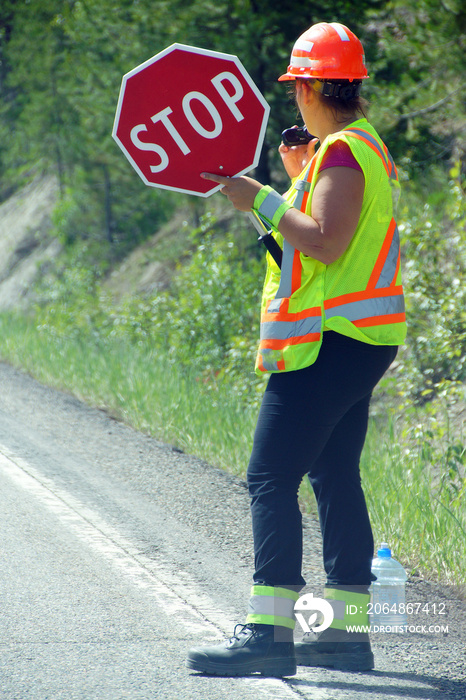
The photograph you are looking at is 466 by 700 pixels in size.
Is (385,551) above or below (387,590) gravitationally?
above

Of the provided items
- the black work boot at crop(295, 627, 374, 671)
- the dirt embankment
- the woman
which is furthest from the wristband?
the dirt embankment

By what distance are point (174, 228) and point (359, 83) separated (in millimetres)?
15667

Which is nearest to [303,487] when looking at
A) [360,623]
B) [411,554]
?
[411,554]

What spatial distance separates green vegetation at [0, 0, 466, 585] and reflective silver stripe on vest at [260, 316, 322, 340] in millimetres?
1665

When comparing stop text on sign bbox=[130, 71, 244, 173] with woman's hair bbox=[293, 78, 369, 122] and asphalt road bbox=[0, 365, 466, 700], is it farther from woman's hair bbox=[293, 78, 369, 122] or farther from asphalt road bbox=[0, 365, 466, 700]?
asphalt road bbox=[0, 365, 466, 700]

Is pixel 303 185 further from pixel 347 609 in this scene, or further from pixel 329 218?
pixel 347 609

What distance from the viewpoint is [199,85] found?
2879mm

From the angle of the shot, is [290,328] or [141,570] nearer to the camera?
[290,328]

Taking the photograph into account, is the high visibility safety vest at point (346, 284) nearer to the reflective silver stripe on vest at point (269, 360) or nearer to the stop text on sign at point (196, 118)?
the reflective silver stripe on vest at point (269, 360)

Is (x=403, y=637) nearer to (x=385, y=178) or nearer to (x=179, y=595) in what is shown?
(x=179, y=595)

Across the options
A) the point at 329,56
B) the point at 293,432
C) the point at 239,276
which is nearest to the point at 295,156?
the point at 329,56

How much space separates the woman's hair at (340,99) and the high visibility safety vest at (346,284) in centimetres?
8

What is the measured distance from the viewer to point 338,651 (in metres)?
2.94

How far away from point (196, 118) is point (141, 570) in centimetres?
207
